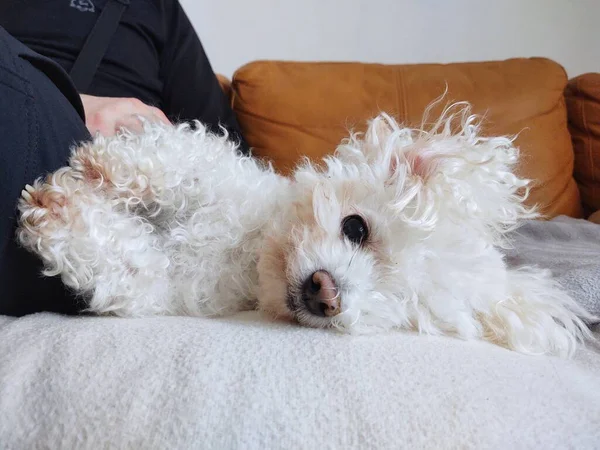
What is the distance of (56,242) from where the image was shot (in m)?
0.79

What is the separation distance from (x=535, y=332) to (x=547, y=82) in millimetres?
1443

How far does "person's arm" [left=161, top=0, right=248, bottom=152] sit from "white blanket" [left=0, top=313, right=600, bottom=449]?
106cm

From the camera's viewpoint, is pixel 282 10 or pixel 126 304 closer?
pixel 126 304

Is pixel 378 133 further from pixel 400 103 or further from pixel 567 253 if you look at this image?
pixel 400 103

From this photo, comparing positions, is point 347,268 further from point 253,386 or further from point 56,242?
point 56,242

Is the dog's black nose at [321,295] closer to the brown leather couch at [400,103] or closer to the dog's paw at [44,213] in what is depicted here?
the dog's paw at [44,213]

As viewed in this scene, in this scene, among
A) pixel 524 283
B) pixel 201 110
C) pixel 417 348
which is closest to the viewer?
pixel 417 348

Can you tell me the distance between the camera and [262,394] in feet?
2.07

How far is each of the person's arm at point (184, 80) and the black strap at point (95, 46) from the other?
21cm

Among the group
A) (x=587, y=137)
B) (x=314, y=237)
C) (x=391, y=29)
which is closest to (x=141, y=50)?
(x=314, y=237)

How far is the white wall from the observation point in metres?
2.35

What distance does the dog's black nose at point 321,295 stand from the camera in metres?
0.85

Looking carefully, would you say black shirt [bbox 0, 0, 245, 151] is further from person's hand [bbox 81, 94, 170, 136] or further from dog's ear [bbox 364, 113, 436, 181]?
dog's ear [bbox 364, 113, 436, 181]

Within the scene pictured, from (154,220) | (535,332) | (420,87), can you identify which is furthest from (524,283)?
(420,87)
